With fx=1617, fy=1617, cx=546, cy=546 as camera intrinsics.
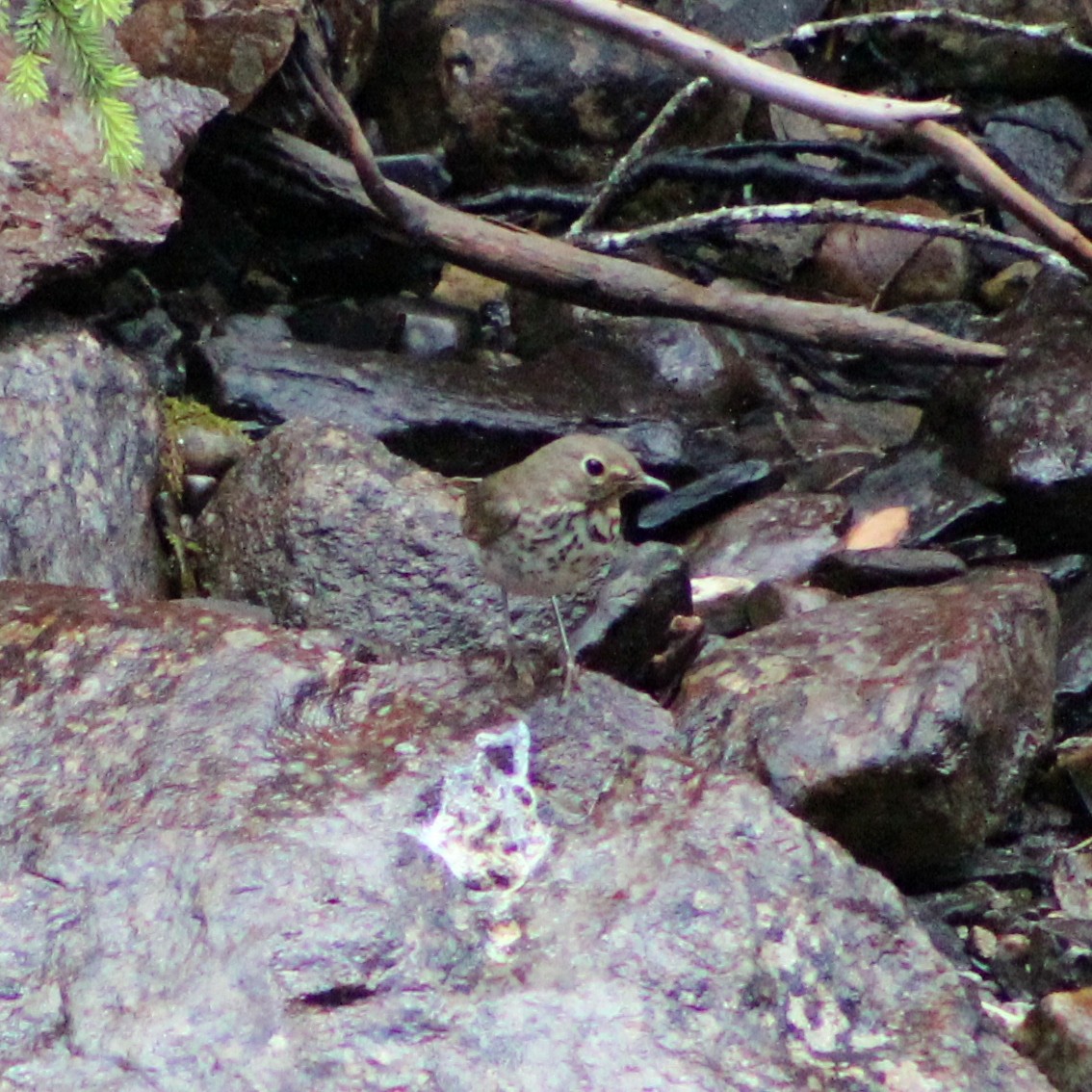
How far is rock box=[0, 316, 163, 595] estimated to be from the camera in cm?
589

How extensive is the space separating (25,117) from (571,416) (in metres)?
2.91

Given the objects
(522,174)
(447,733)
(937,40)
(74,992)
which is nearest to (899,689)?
(447,733)

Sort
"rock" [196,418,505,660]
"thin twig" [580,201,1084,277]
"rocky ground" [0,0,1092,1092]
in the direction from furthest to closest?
1. "thin twig" [580,201,1084,277]
2. "rock" [196,418,505,660]
3. "rocky ground" [0,0,1092,1092]

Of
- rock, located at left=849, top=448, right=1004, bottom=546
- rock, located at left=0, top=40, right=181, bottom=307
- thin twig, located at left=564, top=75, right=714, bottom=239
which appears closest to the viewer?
rock, located at left=0, top=40, right=181, bottom=307

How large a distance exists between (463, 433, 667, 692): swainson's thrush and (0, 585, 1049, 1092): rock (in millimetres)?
877

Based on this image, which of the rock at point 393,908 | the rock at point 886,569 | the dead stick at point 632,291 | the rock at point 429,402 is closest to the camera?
the rock at point 393,908

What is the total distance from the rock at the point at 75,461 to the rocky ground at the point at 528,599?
0.02 m

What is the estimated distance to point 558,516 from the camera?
543 cm

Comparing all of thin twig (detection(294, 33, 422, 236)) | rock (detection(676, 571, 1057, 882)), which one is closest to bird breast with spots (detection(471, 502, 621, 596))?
rock (detection(676, 571, 1057, 882))

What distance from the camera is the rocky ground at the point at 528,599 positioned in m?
3.81

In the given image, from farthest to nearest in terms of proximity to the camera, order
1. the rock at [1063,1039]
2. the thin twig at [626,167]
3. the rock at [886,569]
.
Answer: the thin twig at [626,167], the rock at [886,569], the rock at [1063,1039]

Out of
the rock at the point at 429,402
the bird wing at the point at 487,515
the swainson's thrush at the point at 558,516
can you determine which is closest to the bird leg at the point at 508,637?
the swainson's thrush at the point at 558,516

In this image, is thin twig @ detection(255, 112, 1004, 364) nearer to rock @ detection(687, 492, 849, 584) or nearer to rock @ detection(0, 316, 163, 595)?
rock @ detection(687, 492, 849, 584)

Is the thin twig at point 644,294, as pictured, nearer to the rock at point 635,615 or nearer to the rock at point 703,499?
the rock at point 703,499
